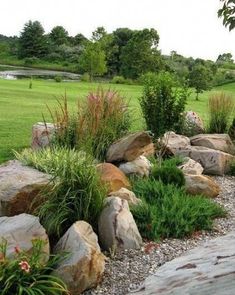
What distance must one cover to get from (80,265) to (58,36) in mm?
84943

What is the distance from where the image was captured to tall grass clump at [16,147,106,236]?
18.1 ft

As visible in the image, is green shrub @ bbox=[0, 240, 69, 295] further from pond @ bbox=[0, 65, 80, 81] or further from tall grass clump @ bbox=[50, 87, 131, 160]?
pond @ bbox=[0, 65, 80, 81]

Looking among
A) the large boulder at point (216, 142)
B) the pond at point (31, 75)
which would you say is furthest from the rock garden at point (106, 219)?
the pond at point (31, 75)

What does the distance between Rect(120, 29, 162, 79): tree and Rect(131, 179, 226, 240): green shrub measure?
45.0m

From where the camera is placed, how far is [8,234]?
191 inches

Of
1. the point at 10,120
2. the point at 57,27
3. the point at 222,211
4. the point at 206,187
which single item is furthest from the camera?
the point at 57,27

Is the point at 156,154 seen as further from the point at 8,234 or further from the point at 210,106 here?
the point at 8,234

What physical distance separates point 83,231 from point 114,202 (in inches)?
27.2

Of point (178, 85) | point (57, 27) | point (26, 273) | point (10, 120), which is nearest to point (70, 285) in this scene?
point (26, 273)

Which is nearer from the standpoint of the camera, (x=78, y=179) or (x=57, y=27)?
(x=78, y=179)

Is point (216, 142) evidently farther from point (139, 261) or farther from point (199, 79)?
point (199, 79)

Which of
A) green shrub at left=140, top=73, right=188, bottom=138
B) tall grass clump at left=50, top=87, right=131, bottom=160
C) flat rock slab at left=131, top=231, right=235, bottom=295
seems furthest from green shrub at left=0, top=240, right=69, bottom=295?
green shrub at left=140, top=73, right=188, bottom=138

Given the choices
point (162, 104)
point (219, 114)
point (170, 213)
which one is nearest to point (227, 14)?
point (170, 213)

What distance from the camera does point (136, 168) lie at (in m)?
8.18
